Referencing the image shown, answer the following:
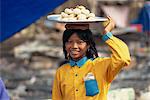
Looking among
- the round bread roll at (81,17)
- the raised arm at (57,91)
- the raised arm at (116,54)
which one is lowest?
the raised arm at (57,91)

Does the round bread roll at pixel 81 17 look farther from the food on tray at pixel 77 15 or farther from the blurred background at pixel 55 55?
the blurred background at pixel 55 55

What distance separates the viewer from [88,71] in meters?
4.23

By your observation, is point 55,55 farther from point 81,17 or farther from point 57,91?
point 81,17

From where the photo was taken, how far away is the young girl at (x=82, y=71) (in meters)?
4.18

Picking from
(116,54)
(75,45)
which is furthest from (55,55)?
(116,54)

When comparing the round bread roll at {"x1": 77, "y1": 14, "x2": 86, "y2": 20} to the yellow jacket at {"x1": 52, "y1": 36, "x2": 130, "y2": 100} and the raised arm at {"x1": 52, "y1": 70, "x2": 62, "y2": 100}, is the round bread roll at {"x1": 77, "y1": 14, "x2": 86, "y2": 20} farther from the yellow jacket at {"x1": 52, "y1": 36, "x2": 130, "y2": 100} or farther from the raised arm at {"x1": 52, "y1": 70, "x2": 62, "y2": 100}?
the raised arm at {"x1": 52, "y1": 70, "x2": 62, "y2": 100}

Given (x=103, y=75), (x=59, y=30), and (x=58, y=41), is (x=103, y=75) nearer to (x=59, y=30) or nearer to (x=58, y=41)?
(x=58, y=41)

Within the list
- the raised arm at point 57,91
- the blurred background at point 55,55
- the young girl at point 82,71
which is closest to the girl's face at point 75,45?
the young girl at point 82,71

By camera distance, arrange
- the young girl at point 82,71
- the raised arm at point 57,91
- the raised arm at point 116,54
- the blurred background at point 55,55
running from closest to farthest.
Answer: the raised arm at point 116,54 → the young girl at point 82,71 → the raised arm at point 57,91 → the blurred background at point 55,55

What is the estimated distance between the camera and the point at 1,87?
13.5 feet

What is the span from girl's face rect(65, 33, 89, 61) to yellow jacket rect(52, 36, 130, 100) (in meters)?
0.10

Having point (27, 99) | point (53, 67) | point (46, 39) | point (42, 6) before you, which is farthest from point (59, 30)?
point (42, 6)

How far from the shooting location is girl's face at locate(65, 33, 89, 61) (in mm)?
4191

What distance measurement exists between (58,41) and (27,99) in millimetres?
9422
